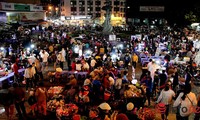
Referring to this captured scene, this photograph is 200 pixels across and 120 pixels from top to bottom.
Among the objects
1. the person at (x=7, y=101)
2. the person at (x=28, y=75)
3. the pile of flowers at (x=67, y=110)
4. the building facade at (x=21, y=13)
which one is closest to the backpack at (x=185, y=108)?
the pile of flowers at (x=67, y=110)

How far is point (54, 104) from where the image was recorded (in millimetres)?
10984

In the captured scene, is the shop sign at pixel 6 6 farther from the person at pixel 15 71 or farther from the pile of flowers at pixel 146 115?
the pile of flowers at pixel 146 115

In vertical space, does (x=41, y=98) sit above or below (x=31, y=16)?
below

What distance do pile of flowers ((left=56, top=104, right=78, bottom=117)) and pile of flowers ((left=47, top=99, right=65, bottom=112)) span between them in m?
0.31

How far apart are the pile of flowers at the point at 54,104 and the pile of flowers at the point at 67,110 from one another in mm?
307

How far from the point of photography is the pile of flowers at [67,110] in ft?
33.5

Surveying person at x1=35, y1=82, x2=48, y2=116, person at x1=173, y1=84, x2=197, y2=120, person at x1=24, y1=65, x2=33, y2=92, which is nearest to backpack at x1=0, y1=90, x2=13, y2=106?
person at x1=35, y1=82, x2=48, y2=116

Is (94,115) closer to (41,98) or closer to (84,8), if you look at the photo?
(41,98)

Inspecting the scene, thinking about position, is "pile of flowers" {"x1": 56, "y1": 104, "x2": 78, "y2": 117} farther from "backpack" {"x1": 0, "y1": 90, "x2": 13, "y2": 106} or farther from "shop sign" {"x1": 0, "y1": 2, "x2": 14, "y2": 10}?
"shop sign" {"x1": 0, "y1": 2, "x2": 14, "y2": 10}

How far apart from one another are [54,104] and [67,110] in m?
0.93

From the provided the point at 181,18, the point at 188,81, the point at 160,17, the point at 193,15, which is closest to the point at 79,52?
the point at 188,81

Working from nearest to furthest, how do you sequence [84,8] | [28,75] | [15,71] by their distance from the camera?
[28,75] < [15,71] < [84,8]

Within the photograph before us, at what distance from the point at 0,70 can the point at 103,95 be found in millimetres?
6820

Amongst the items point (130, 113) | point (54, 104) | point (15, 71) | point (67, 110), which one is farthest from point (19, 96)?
point (15, 71)
